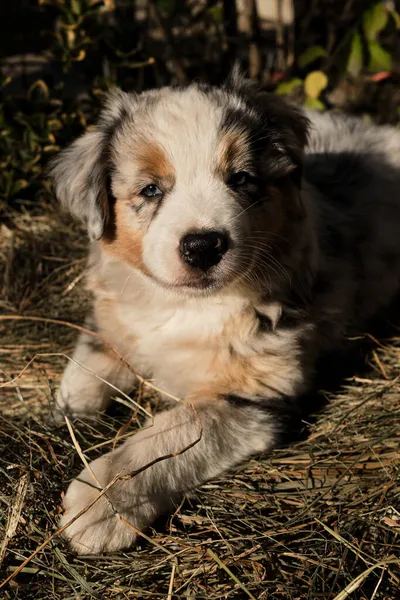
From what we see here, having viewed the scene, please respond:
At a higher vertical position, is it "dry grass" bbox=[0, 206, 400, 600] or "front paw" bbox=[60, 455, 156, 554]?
"front paw" bbox=[60, 455, 156, 554]

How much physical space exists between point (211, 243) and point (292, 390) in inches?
36.7

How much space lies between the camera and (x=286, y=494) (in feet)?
9.53

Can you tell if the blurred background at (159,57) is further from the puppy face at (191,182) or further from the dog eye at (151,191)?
the dog eye at (151,191)

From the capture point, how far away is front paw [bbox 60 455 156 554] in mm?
2578

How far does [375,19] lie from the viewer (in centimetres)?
539

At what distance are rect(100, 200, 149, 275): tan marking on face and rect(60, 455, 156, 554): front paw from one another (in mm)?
973

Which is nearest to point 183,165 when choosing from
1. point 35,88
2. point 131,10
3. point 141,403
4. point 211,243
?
point 211,243

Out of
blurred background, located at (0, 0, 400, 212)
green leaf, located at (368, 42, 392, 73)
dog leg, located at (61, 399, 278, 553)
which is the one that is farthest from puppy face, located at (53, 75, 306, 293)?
green leaf, located at (368, 42, 392, 73)

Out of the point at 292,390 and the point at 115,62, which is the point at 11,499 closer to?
the point at 292,390

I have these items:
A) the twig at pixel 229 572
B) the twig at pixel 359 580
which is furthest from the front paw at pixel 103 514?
the twig at pixel 359 580

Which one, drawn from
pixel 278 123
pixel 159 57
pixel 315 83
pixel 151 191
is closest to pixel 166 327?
pixel 151 191

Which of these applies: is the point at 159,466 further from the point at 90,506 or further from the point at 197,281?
the point at 197,281

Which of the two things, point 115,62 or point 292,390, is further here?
point 115,62

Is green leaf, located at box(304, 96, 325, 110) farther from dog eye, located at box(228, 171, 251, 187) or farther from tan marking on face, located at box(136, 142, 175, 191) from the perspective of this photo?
tan marking on face, located at box(136, 142, 175, 191)
